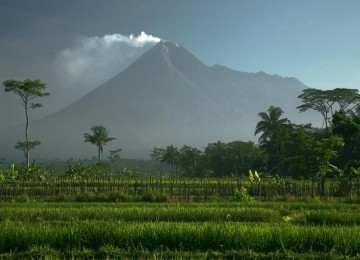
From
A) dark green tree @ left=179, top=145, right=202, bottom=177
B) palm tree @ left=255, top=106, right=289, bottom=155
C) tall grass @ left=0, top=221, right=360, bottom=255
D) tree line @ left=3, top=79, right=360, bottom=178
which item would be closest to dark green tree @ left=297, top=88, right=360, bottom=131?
tree line @ left=3, top=79, right=360, bottom=178

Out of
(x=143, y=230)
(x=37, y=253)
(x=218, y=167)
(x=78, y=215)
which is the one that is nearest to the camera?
(x=37, y=253)

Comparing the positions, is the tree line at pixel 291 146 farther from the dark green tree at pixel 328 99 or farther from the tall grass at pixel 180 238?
the tall grass at pixel 180 238

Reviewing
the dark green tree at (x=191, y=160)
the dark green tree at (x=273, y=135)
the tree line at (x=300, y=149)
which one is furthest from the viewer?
the dark green tree at (x=191, y=160)

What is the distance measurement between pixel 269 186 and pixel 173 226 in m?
16.2

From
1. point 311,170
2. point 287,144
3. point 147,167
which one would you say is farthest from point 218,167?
point 147,167

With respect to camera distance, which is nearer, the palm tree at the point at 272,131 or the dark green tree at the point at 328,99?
the palm tree at the point at 272,131

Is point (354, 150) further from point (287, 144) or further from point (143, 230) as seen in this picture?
point (143, 230)

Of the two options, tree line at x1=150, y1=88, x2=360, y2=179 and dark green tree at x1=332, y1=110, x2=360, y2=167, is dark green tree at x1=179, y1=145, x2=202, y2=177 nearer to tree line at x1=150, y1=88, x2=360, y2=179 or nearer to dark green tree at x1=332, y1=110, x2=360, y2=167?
tree line at x1=150, y1=88, x2=360, y2=179

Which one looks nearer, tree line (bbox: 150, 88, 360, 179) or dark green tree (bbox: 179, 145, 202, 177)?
tree line (bbox: 150, 88, 360, 179)

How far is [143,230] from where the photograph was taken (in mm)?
8898

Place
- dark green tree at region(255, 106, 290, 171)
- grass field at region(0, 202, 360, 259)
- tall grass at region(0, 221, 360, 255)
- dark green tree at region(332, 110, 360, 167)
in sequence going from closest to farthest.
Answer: grass field at region(0, 202, 360, 259) < tall grass at region(0, 221, 360, 255) < dark green tree at region(332, 110, 360, 167) < dark green tree at region(255, 106, 290, 171)

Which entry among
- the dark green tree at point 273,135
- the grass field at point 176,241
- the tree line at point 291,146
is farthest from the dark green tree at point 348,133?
the grass field at point 176,241

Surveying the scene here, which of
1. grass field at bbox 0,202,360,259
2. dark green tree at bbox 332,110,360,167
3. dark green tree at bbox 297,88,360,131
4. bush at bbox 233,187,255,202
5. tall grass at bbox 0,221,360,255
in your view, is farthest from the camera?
dark green tree at bbox 297,88,360,131

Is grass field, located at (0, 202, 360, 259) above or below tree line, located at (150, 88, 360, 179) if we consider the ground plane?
below
